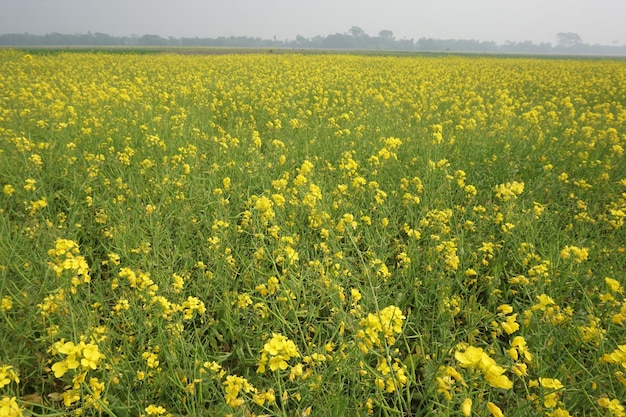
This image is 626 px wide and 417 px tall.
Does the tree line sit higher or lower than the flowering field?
higher

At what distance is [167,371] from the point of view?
1673 mm

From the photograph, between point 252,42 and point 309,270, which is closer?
point 309,270

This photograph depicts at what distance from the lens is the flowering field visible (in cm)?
151

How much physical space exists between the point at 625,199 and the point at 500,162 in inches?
49.0

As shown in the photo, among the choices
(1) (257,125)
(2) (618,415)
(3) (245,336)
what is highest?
(1) (257,125)

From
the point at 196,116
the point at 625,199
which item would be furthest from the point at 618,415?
the point at 196,116

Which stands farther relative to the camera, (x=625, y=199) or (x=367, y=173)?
(x=367, y=173)

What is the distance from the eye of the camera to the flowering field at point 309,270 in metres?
1.51

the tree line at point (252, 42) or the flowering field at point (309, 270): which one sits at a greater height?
the tree line at point (252, 42)

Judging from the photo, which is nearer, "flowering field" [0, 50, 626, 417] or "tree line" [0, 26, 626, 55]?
"flowering field" [0, 50, 626, 417]

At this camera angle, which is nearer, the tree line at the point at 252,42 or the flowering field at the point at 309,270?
the flowering field at the point at 309,270

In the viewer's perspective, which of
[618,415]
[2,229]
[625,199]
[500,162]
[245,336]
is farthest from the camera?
Answer: [500,162]

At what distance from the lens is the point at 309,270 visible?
213 centimetres

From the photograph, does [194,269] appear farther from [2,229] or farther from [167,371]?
[2,229]
